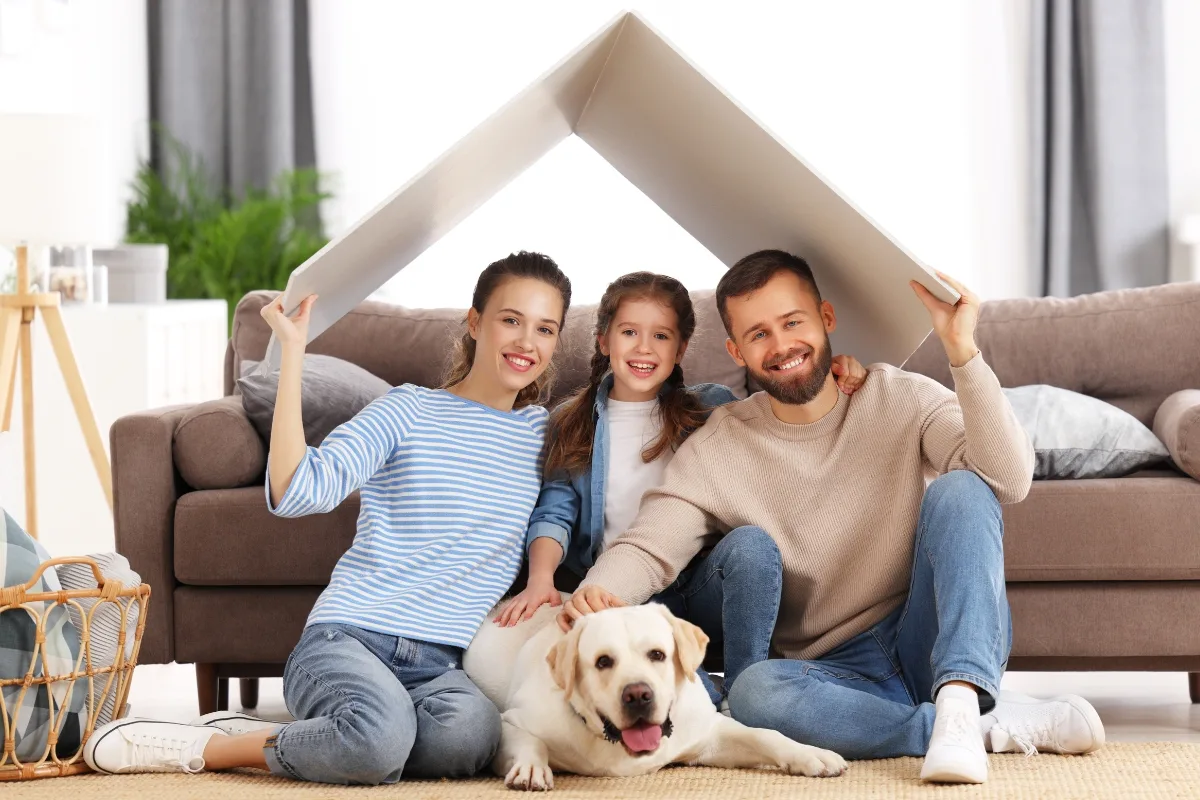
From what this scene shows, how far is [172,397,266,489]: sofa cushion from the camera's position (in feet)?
7.82

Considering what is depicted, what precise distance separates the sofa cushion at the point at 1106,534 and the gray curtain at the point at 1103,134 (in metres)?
2.78

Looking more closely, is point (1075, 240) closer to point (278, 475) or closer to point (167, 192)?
point (167, 192)

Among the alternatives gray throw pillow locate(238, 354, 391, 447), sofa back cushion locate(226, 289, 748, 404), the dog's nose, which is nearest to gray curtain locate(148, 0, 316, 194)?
sofa back cushion locate(226, 289, 748, 404)

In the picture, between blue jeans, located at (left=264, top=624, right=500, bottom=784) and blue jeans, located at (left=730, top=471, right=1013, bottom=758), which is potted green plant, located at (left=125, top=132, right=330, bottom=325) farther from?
blue jeans, located at (left=730, top=471, right=1013, bottom=758)

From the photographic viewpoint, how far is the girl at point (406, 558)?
68.7 inches

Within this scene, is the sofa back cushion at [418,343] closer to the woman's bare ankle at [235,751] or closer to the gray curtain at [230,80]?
the woman's bare ankle at [235,751]

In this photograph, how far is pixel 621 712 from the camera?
1.61 m

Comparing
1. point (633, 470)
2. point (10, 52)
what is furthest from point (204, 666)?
point (10, 52)

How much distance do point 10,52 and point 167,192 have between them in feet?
3.82

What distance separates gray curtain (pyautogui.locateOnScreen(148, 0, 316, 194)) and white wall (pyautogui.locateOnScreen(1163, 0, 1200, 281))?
3.53 metres

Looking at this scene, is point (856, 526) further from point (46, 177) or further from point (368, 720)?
point (46, 177)

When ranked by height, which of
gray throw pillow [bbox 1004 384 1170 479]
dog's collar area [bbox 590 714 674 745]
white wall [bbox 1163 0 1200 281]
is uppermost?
white wall [bbox 1163 0 1200 281]

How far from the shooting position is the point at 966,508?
1.76 meters

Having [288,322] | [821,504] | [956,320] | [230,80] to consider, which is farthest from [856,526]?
[230,80]
